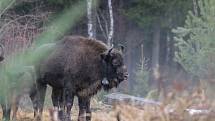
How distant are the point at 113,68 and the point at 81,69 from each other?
0.65m

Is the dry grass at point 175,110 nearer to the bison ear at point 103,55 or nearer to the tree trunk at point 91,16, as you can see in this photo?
the bison ear at point 103,55

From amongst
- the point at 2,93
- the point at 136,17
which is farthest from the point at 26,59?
the point at 136,17

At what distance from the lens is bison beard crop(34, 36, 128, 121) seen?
11.9m

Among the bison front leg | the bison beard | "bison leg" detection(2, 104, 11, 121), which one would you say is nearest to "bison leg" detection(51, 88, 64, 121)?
the bison beard

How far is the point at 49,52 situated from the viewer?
12.6 m

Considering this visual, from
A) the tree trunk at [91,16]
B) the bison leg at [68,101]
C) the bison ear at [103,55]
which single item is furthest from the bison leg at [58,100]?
the tree trunk at [91,16]

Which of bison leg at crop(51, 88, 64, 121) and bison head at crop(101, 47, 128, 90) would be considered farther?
bison leg at crop(51, 88, 64, 121)

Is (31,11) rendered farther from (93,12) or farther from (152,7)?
(152,7)

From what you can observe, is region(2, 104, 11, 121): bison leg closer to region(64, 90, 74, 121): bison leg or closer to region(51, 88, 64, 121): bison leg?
region(64, 90, 74, 121): bison leg

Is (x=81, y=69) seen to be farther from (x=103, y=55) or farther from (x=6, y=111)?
(x=6, y=111)

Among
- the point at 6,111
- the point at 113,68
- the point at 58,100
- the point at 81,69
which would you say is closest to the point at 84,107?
the point at 81,69

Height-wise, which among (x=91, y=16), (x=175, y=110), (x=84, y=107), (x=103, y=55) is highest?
(x=91, y=16)

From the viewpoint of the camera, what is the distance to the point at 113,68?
12.0 meters

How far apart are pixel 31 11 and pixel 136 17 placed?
10.1 metres
